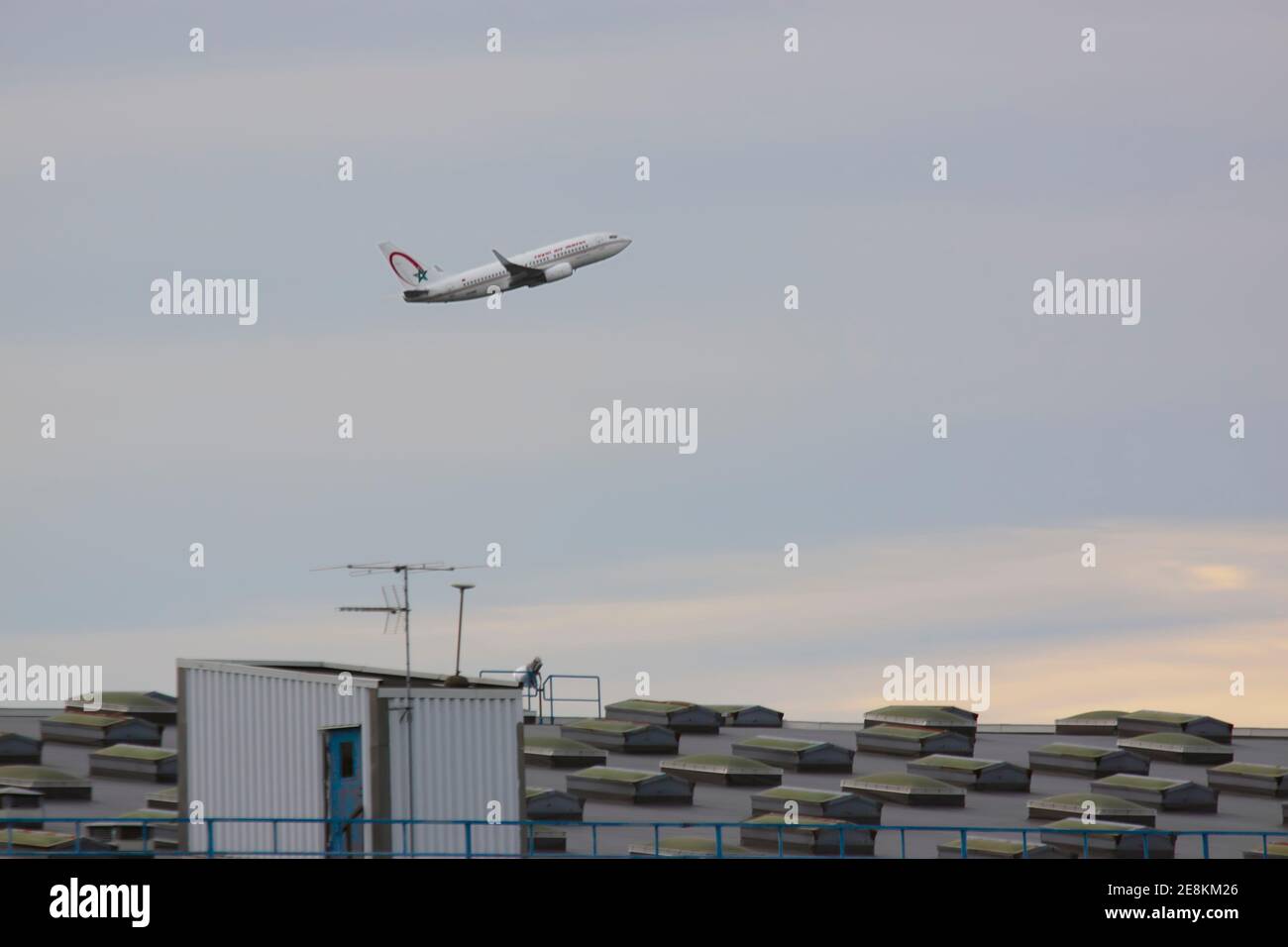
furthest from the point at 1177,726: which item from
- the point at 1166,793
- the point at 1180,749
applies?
the point at 1166,793

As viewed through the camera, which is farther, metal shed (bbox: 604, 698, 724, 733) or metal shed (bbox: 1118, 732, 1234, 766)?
metal shed (bbox: 604, 698, 724, 733)

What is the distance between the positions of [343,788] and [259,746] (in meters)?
3.33

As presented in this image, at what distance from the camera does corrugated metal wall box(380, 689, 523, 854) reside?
4453 centimetres

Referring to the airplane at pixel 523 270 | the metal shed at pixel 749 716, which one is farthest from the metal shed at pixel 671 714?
the airplane at pixel 523 270

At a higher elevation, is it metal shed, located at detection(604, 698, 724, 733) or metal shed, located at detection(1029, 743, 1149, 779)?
metal shed, located at detection(604, 698, 724, 733)

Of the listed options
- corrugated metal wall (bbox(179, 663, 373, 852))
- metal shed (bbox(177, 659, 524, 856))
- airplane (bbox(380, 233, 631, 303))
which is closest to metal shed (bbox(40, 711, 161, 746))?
corrugated metal wall (bbox(179, 663, 373, 852))

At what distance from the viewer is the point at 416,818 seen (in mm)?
44531

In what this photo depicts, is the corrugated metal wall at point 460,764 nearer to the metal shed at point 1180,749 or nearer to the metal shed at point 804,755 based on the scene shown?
the metal shed at point 804,755

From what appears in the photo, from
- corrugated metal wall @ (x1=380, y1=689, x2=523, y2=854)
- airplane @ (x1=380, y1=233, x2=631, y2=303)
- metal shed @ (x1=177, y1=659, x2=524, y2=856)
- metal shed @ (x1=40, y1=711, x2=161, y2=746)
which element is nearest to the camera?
metal shed @ (x1=177, y1=659, x2=524, y2=856)

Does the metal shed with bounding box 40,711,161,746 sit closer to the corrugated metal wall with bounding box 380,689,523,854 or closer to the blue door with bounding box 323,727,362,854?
the blue door with bounding box 323,727,362,854

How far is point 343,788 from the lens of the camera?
148 ft

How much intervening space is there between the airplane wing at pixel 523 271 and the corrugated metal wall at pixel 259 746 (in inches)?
3803

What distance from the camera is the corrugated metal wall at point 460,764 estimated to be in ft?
146
